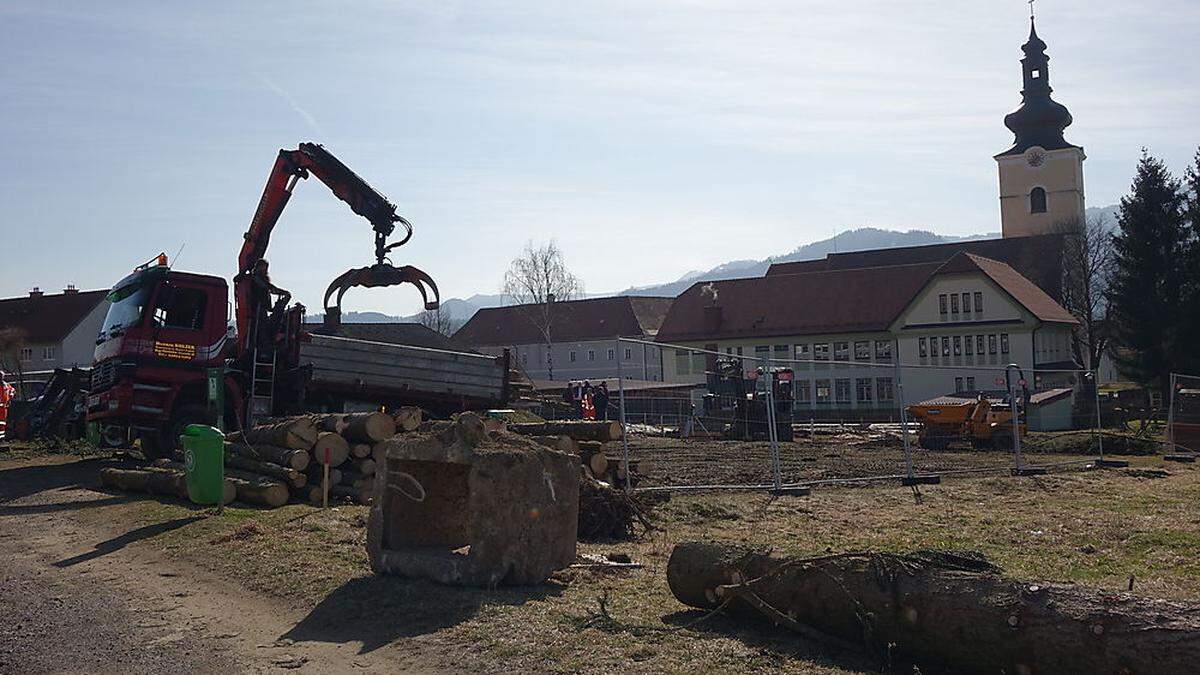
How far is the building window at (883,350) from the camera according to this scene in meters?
59.3

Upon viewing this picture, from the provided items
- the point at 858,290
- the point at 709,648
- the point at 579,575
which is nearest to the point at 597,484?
the point at 579,575

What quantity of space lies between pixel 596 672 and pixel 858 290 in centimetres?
5757

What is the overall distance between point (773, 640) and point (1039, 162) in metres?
83.7

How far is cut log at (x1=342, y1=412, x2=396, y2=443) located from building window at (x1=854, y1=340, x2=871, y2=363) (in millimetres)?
47721

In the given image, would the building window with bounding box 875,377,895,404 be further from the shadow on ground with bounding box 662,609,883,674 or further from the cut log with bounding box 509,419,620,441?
the shadow on ground with bounding box 662,609,883,674

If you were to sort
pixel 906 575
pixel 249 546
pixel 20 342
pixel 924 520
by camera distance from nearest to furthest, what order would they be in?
pixel 906 575
pixel 249 546
pixel 924 520
pixel 20 342

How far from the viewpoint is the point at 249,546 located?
11281 millimetres

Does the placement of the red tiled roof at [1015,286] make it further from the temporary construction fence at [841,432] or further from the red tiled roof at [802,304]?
the temporary construction fence at [841,432]

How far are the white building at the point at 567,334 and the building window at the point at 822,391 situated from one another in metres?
36.8

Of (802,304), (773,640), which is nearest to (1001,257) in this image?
(802,304)

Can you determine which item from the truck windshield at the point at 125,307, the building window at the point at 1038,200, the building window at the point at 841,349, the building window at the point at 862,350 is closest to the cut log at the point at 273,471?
the truck windshield at the point at 125,307

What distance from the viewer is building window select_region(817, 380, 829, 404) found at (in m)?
40.7

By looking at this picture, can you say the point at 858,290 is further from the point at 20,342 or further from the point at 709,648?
the point at 709,648

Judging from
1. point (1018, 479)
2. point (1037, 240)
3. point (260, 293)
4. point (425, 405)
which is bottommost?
point (1018, 479)
